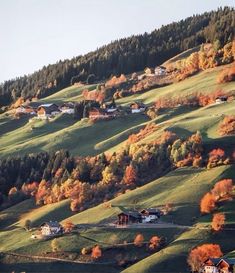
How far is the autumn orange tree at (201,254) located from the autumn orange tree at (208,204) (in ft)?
49.6

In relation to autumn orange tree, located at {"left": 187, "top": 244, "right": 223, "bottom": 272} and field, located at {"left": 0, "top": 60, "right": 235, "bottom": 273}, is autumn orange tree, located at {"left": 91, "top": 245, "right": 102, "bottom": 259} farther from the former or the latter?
autumn orange tree, located at {"left": 187, "top": 244, "right": 223, "bottom": 272}

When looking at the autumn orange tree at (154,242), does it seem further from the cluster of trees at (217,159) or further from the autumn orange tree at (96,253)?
the cluster of trees at (217,159)

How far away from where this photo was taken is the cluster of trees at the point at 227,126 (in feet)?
532

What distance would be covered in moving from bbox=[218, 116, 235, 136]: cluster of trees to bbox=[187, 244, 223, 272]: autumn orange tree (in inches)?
2066

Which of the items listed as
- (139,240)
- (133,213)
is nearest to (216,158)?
(133,213)

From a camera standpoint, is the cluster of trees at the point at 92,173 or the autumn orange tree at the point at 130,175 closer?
the autumn orange tree at the point at 130,175

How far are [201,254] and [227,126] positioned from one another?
191ft

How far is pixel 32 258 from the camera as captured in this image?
413 ft

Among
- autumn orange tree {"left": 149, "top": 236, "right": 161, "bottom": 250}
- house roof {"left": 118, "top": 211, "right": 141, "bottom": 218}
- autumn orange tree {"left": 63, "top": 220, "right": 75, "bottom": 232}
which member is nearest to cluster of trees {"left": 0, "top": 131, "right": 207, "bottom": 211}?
autumn orange tree {"left": 63, "top": 220, "right": 75, "bottom": 232}

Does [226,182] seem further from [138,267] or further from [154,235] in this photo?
[138,267]

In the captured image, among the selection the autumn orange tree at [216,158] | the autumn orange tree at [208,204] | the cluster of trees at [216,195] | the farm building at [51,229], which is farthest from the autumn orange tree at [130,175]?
the autumn orange tree at [208,204]

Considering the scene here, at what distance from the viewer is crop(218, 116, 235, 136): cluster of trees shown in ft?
532

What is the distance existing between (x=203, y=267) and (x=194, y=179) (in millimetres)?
34031

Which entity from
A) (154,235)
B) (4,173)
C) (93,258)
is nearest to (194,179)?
(154,235)
